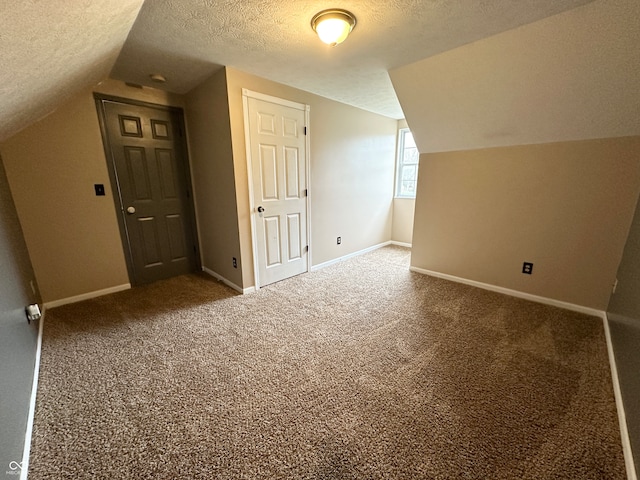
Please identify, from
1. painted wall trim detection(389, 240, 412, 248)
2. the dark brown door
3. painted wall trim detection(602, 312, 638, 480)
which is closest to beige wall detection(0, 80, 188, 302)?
the dark brown door

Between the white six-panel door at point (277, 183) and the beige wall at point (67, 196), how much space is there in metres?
1.30

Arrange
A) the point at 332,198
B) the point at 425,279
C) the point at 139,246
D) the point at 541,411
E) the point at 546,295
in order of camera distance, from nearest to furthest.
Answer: the point at 541,411 → the point at 546,295 → the point at 139,246 → the point at 425,279 → the point at 332,198

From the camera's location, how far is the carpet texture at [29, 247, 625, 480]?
44.1 inches

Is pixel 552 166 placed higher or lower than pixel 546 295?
higher

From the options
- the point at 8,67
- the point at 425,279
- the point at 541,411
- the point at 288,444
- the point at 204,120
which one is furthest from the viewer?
the point at 425,279

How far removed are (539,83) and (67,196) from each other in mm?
4122

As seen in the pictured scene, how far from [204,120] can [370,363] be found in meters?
2.80

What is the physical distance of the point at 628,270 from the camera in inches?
70.6

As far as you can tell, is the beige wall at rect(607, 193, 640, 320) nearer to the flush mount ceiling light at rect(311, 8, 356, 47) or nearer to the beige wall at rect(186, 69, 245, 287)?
the flush mount ceiling light at rect(311, 8, 356, 47)

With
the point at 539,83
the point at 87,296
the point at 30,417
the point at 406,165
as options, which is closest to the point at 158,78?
the point at 87,296

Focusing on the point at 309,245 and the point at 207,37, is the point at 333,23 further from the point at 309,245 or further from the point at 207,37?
the point at 309,245

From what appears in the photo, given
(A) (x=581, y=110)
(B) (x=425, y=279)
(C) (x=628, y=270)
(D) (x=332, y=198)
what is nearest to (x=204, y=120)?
(D) (x=332, y=198)

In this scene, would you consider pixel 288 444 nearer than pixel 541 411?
Yes

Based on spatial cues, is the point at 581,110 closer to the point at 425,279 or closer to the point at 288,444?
the point at 425,279
